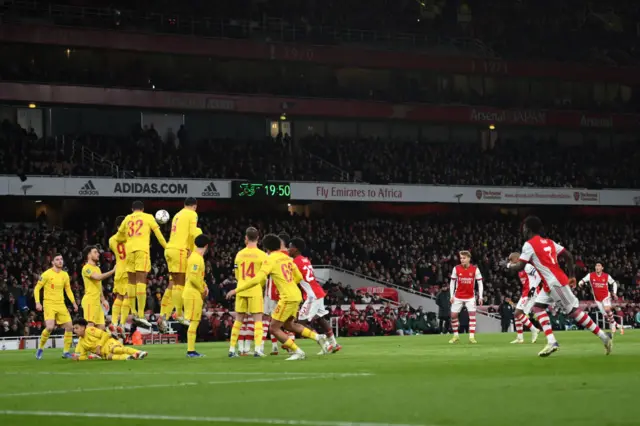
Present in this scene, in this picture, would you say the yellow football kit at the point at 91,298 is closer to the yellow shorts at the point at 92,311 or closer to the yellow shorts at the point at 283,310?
the yellow shorts at the point at 92,311

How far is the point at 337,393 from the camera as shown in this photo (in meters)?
12.2

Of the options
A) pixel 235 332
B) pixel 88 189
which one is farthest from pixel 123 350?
pixel 88 189

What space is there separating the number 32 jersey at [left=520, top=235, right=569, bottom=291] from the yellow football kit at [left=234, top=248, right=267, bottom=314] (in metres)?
4.99

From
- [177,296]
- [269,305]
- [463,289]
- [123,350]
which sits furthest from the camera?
[463,289]

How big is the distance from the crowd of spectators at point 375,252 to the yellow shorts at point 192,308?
2013cm

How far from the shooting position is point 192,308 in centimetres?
2197

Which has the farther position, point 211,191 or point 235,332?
point 211,191

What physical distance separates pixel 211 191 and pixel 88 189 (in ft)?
21.4

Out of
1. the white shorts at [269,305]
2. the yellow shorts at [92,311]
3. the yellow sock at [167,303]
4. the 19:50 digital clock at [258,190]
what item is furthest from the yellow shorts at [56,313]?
the 19:50 digital clock at [258,190]

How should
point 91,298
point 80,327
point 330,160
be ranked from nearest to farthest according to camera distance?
1. point 80,327
2. point 91,298
3. point 330,160

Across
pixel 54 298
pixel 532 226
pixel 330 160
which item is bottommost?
pixel 54 298

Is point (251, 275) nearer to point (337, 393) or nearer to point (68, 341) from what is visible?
point (68, 341)

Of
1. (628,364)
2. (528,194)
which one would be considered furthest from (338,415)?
(528,194)

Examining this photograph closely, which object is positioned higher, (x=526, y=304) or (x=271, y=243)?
(x=271, y=243)
